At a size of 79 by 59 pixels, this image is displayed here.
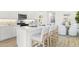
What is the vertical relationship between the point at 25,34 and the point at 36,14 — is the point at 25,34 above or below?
below

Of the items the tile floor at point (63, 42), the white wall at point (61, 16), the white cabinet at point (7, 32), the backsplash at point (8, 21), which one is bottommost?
the tile floor at point (63, 42)

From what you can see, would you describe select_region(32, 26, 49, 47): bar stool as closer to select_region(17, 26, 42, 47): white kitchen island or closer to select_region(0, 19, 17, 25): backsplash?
select_region(17, 26, 42, 47): white kitchen island

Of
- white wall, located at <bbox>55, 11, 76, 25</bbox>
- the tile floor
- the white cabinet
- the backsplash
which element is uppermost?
white wall, located at <bbox>55, 11, 76, 25</bbox>

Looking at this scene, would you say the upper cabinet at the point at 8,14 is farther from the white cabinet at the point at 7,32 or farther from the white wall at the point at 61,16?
the white wall at the point at 61,16

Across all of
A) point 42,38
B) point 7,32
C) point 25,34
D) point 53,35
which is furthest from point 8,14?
point 53,35

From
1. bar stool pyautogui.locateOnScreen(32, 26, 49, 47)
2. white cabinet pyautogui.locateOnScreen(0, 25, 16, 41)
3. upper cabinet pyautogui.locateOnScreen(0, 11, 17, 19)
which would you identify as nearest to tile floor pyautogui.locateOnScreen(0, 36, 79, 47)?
white cabinet pyautogui.locateOnScreen(0, 25, 16, 41)

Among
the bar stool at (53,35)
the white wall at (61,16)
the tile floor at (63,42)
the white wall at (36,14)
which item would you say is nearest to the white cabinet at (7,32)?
the tile floor at (63,42)

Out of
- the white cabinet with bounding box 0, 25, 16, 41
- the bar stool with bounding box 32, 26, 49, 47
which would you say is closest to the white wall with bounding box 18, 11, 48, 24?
the bar stool with bounding box 32, 26, 49, 47

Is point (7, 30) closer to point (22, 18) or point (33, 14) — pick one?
point (22, 18)

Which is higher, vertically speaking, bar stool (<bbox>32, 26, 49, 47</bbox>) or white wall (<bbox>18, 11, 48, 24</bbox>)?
white wall (<bbox>18, 11, 48, 24</bbox>)

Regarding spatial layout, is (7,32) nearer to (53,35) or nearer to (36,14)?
(36,14)

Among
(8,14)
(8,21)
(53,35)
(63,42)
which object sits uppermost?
(8,14)

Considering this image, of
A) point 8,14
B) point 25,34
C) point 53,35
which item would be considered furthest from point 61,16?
point 8,14
